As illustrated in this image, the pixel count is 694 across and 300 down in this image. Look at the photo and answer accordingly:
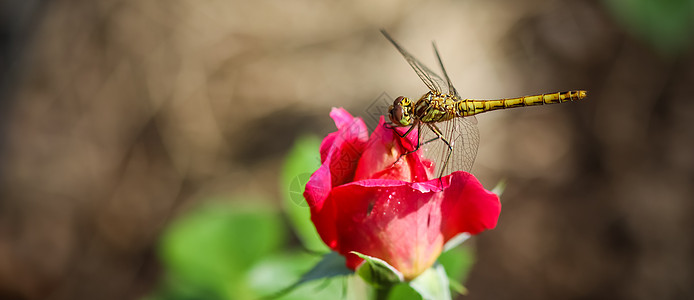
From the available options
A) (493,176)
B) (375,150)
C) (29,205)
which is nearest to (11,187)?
(29,205)

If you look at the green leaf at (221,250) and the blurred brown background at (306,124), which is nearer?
the green leaf at (221,250)

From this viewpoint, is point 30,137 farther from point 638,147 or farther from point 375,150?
point 638,147

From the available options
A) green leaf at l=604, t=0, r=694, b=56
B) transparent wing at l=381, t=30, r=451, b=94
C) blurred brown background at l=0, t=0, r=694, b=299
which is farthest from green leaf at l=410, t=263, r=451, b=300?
green leaf at l=604, t=0, r=694, b=56

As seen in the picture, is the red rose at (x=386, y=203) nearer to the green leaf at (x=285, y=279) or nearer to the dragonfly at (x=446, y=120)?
the dragonfly at (x=446, y=120)

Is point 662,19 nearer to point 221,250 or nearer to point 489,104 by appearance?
point 489,104

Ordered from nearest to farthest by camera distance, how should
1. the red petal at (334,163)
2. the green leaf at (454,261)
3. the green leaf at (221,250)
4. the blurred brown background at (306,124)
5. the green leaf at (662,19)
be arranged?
the red petal at (334,163) → the green leaf at (454,261) → the green leaf at (221,250) → the green leaf at (662,19) → the blurred brown background at (306,124)

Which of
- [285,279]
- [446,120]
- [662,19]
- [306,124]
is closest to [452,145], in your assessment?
[446,120]

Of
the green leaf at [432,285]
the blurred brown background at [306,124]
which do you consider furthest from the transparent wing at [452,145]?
the blurred brown background at [306,124]
